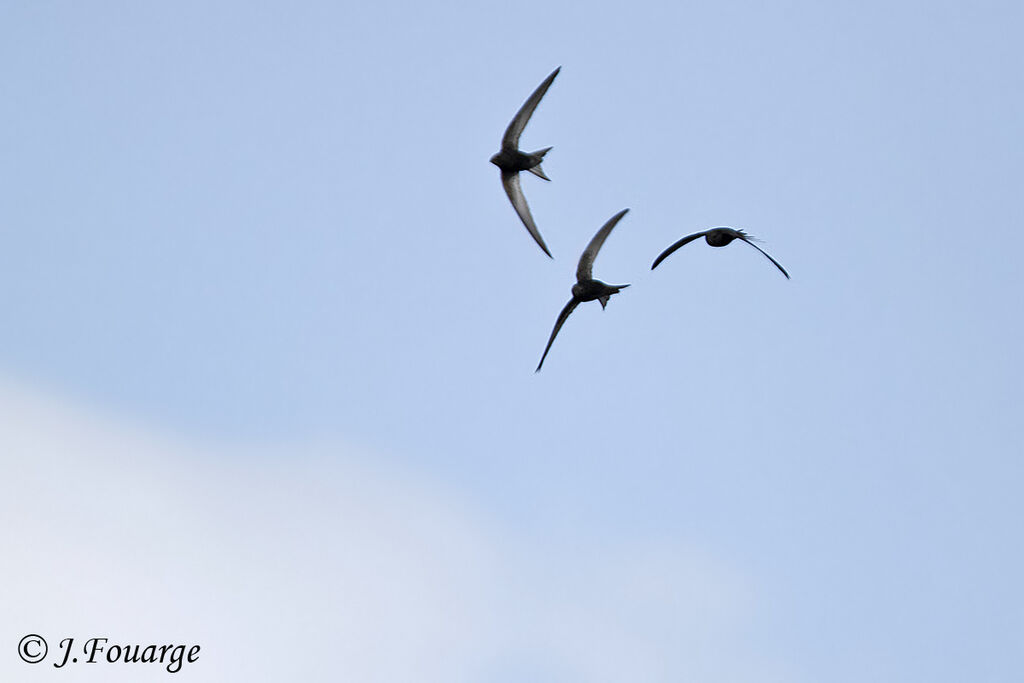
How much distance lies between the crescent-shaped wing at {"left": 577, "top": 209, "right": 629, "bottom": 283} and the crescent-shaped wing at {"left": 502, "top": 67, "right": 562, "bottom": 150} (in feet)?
8.07

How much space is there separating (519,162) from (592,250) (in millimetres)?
2401

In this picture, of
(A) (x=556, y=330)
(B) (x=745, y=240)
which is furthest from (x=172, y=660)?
(B) (x=745, y=240)

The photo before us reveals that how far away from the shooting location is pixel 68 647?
31031 mm

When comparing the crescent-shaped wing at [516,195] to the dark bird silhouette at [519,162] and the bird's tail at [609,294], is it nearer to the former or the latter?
the dark bird silhouette at [519,162]

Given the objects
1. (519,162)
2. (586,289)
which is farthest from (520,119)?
(586,289)

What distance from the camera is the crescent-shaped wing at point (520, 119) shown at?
1044 inches

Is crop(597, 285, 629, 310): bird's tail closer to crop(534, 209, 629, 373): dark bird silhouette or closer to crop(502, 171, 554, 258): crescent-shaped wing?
crop(534, 209, 629, 373): dark bird silhouette

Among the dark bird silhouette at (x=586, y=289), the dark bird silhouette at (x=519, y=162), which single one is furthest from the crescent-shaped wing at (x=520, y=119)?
the dark bird silhouette at (x=586, y=289)

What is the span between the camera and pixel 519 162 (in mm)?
27484

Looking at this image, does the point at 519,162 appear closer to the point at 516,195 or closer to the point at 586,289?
the point at 516,195

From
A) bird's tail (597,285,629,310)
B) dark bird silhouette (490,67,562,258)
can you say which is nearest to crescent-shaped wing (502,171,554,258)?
dark bird silhouette (490,67,562,258)

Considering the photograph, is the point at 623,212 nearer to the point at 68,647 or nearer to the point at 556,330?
the point at 556,330

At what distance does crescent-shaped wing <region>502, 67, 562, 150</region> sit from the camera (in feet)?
87.0

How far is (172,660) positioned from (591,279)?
13.7 metres
